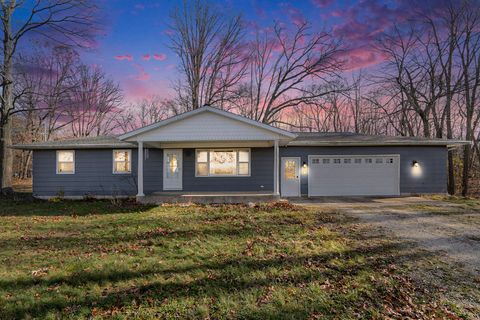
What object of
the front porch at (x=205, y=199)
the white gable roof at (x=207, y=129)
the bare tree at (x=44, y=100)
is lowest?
the front porch at (x=205, y=199)

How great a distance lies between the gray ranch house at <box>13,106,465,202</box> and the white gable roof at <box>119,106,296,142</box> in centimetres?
215

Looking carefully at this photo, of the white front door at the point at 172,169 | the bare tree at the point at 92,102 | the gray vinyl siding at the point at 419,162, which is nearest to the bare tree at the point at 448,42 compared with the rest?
the gray vinyl siding at the point at 419,162

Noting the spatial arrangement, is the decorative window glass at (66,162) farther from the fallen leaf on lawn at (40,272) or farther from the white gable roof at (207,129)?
the fallen leaf on lawn at (40,272)

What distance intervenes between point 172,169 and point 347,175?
9.07 m

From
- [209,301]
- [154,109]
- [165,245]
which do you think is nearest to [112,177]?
[165,245]

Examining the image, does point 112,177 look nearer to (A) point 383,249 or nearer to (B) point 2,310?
(B) point 2,310

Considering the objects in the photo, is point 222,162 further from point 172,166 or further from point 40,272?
point 40,272

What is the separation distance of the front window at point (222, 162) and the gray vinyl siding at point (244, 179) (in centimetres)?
23

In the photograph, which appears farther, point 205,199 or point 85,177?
point 85,177

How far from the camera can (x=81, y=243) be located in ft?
19.2

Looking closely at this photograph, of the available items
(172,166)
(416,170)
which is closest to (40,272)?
(172,166)

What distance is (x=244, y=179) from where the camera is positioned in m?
13.1

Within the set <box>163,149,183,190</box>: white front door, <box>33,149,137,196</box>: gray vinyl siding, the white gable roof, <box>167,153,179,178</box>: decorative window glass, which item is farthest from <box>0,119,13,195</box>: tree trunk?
<box>167,153,179,178</box>: decorative window glass

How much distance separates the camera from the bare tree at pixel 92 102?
1150 inches
